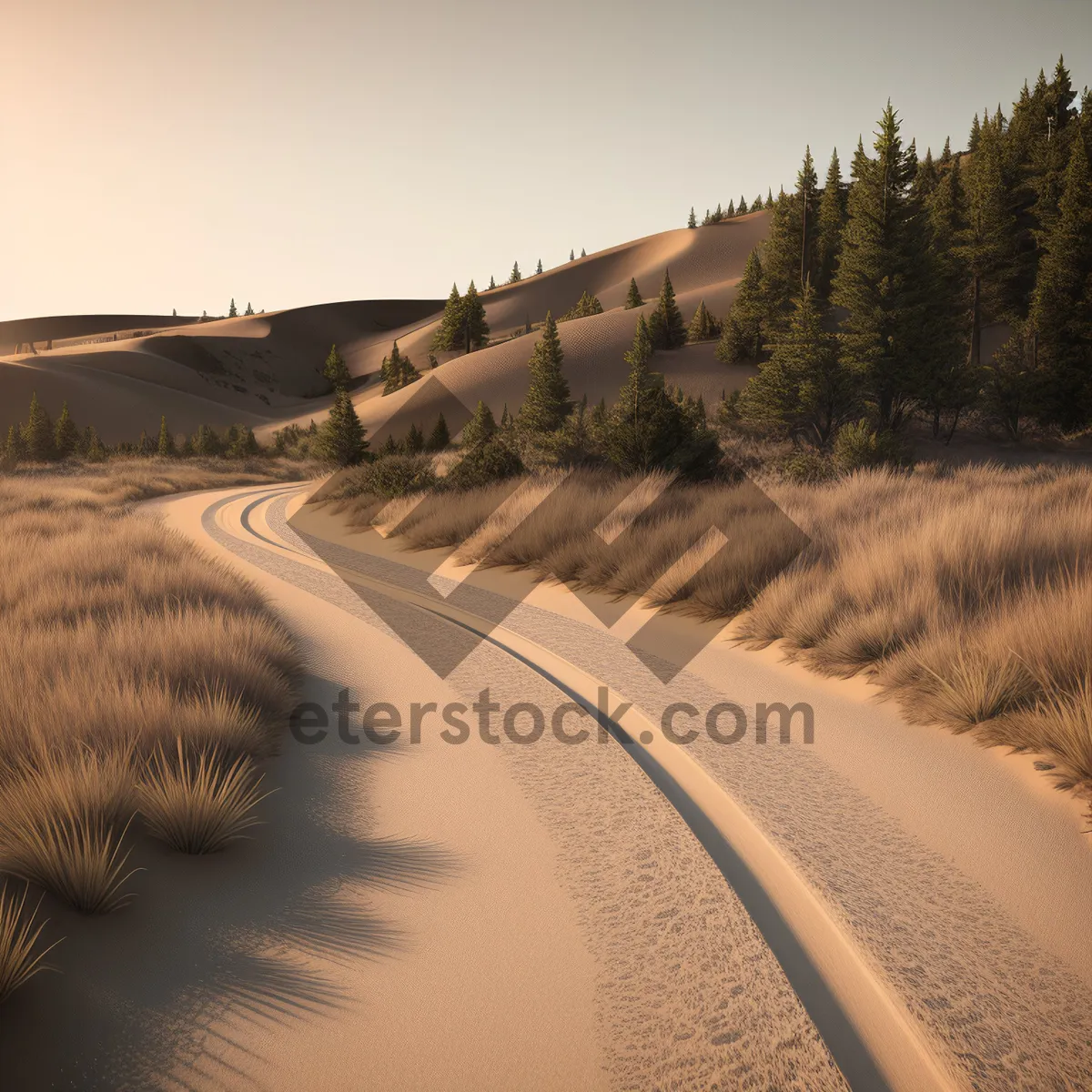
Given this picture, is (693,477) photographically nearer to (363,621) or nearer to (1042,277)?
(363,621)

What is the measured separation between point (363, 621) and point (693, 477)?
29.1ft

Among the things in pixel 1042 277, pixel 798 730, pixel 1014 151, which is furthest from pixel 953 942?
pixel 1014 151

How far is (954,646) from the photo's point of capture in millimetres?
5105

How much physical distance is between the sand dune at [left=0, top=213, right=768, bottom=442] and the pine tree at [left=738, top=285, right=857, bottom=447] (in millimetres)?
24577

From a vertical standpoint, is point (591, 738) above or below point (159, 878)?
below

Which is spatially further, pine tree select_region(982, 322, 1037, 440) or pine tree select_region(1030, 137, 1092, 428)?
pine tree select_region(1030, 137, 1092, 428)

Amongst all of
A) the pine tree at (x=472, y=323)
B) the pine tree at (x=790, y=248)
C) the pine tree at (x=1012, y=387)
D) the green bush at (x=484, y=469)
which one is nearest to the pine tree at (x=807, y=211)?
the pine tree at (x=790, y=248)

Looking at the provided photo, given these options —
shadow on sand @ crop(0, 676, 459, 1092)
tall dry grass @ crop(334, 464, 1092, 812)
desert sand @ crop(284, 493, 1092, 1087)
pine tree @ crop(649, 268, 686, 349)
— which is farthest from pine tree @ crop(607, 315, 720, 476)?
pine tree @ crop(649, 268, 686, 349)

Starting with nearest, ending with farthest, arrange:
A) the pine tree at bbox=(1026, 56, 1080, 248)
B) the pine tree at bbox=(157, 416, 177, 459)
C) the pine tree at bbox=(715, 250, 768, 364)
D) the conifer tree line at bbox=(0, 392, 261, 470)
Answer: the pine tree at bbox=(1026, 56, 1080, 248) → the conifer tree line at bbox=(0, 392, 261, 470) → the pine tree at bbox=(157, 416, 177, 459) → the pine tree at bbox=(715, 250, 768, 364)

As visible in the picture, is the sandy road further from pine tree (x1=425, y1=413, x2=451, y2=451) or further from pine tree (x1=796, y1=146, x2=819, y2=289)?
pine tree (x1=796, y1=146, x2=819, y2=289)

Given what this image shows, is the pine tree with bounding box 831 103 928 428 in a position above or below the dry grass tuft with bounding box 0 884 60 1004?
above

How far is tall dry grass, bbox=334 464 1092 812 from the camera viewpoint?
458cm

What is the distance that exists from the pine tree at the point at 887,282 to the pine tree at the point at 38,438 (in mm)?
66548

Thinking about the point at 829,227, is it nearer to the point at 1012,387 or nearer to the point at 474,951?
the point at 1012,387
